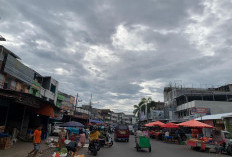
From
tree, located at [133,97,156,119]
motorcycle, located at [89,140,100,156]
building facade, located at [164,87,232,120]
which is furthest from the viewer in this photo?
tree, located at [133,97,156,119]

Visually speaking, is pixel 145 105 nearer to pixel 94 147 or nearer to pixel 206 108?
pixel 206 108

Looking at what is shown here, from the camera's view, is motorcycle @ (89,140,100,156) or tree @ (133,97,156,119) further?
tree @ (133,97,156,119)

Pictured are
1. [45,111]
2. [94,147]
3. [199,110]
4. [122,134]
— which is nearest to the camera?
[94,147]

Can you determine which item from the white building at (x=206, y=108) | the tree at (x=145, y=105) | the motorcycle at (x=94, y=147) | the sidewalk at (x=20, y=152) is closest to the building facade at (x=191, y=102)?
the white building at (x=206, y=108)

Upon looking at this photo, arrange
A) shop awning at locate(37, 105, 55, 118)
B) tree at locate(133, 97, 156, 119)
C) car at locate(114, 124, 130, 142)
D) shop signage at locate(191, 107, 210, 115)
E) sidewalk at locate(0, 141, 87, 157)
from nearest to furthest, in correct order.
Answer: sidewalk at locate(0, 141, 87, 157) → shop awning at locate(37, 105, 55, 118) → car at locate(114, 124, 130, 142) → shop signage at locate(191, 107, 210, 115) → tree at locate(133, 97, 156, 119)

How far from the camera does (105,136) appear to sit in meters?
15.6

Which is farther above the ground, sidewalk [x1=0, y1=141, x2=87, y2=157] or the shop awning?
the shop awning

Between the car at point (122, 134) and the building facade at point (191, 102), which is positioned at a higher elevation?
the building facade at point (191, 102)

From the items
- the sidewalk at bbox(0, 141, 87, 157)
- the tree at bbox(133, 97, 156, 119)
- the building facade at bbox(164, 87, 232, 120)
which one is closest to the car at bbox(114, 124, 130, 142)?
the sidewalk at bbox(0, 141, 87, 157)

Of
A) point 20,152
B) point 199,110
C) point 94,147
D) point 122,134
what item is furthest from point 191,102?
point 20,152

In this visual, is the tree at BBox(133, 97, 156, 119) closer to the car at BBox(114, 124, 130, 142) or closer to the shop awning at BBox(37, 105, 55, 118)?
the car at BBox(114, 124, 130, 142)

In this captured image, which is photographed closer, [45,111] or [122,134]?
[45,111]

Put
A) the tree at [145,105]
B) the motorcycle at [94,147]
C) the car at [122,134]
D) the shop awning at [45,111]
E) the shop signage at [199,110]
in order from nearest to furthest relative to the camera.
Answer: the motorcycle at [94,147] → the shop awning at [45,111] → the car at [122,134] → the shop signage at [199,110] → the tree at [145,105]

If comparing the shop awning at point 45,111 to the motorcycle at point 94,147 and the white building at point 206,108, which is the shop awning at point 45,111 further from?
the white building at point 206,108
